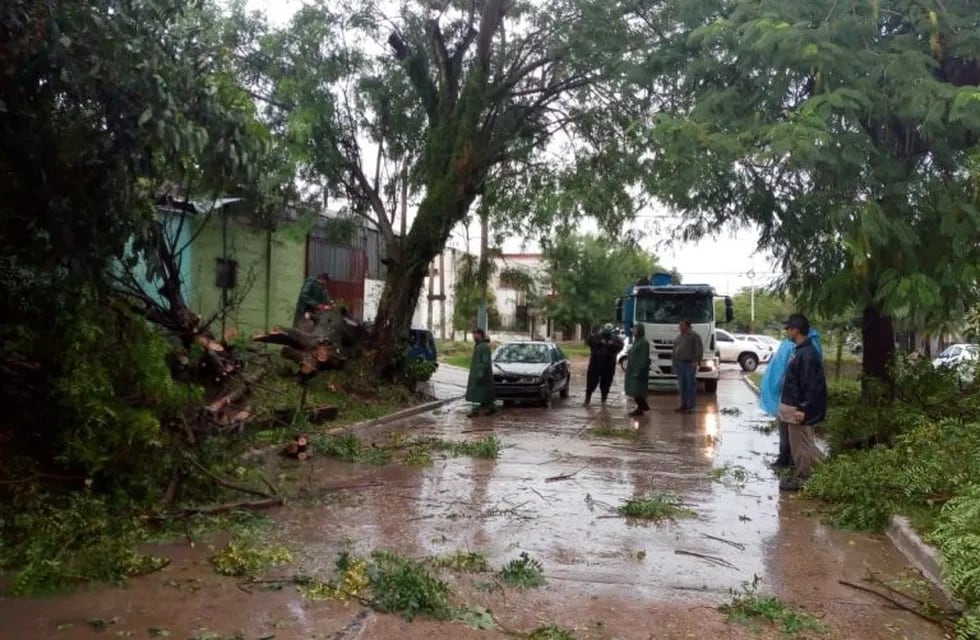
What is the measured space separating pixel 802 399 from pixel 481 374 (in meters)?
7.31

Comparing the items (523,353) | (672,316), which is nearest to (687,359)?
(523,353)

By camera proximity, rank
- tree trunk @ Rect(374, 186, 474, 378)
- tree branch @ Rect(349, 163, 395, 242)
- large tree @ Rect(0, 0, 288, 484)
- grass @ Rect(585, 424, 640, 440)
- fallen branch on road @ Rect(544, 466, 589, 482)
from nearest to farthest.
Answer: large tree @ Rect(0, 0, 288, 484) < fallen branch on road @ Rect(544, 466, 589, 482) < grass @ Rect(585, 424, 640, 440) < tree trunk @ Rect(374, 186, 474, 378) < tree branch @ Rect(349, 163, 395, 242)

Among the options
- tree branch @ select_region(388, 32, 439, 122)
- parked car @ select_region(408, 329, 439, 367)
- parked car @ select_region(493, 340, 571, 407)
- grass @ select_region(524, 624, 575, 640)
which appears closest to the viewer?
grass @ select_region(524, 624, 575, 640)

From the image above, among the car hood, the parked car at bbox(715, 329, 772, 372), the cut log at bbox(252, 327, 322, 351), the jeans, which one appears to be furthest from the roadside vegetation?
the parked car at bbox(715, 329, 772, 372)

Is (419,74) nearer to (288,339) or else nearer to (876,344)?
(288,339)

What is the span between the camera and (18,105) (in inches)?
237

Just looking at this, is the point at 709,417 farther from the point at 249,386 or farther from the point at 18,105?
the point at 18,105

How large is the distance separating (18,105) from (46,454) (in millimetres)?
2735

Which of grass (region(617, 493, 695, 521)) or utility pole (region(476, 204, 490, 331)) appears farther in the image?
utility pole (region(476, 204, 490, 331))

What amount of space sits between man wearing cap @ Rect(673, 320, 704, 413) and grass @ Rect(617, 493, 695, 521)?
28.3ft

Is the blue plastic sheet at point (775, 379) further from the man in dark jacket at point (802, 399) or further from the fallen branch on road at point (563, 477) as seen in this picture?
the fallen branch on road at point (563, 477)

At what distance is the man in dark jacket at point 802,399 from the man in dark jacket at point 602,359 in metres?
9.03

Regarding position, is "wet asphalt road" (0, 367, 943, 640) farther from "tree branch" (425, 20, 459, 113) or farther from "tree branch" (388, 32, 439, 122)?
"tree branch" (388, 32, 439, 122)

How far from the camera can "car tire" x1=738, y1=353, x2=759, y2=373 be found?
36.7 m
